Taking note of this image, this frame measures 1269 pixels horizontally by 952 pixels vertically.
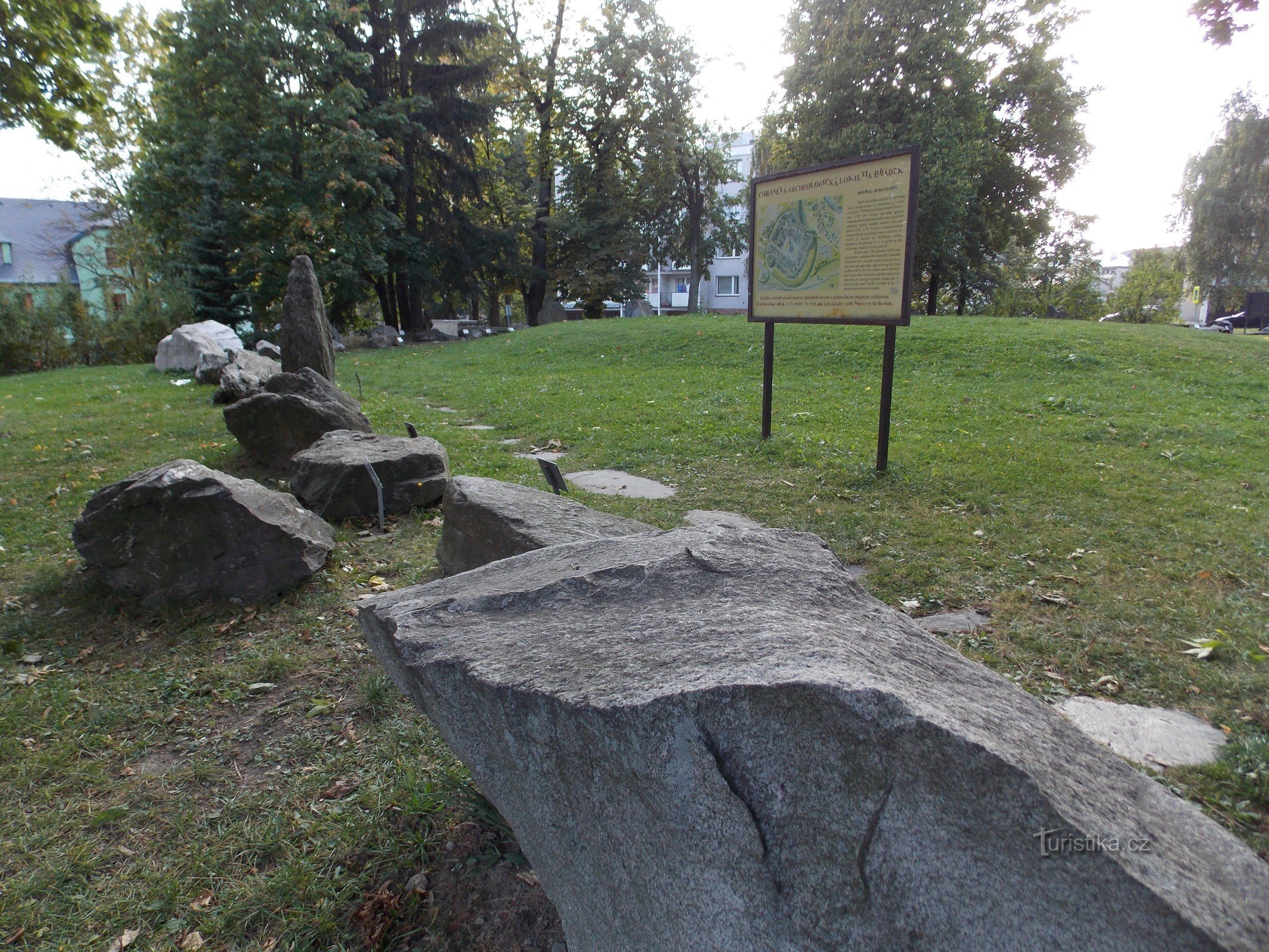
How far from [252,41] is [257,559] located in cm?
2375

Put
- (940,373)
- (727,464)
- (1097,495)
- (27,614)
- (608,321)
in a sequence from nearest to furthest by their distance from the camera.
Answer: (27,614) → (1097,495) → (727,464) → (940,373) → (608,321)

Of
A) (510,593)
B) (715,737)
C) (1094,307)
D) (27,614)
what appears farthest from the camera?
(1094,307)

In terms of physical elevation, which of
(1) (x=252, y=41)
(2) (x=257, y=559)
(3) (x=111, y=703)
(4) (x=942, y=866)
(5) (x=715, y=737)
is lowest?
(3) (x=111, y=703)

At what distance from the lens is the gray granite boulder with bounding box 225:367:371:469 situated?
22.9 ft

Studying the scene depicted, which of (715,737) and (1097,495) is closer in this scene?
(715,737)

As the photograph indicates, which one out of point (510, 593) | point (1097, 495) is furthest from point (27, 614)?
point (1097, 495)

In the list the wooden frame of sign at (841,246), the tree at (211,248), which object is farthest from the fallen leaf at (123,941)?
the tree at (211,248)

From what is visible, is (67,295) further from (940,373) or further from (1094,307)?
(1094,307)

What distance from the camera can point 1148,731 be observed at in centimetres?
295

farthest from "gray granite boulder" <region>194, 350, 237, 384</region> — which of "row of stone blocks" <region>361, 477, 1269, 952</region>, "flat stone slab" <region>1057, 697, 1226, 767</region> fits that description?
"flat stone slab" <region>1057, 697, 1226, 767</region>

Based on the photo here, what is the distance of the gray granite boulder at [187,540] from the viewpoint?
433 cm

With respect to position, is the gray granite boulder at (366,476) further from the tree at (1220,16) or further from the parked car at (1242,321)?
the parked car at (1242,321)

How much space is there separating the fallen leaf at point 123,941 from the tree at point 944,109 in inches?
1011

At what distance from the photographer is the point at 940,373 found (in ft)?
39.3
